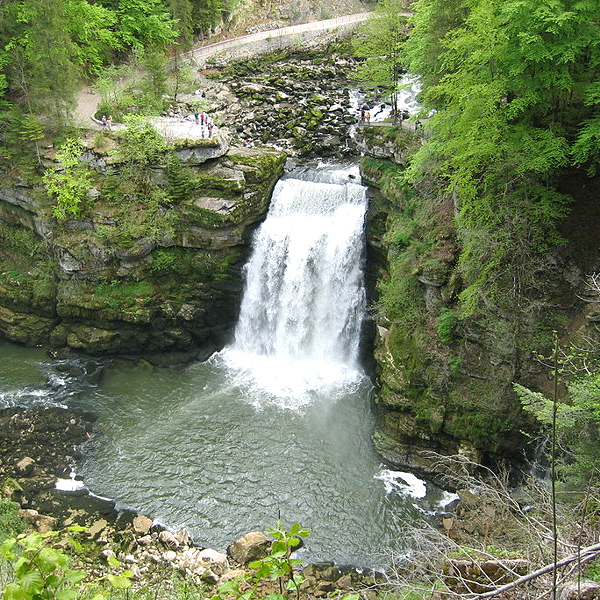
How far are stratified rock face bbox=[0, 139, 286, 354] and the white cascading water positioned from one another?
987 mm

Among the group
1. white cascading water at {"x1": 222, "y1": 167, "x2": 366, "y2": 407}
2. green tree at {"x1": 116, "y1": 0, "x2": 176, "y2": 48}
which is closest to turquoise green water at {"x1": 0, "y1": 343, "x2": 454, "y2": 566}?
white cascading water at {"x1": 222, "y1": 167, "x2": 366, "y2": 407}

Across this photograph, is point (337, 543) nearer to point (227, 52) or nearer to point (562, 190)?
point (562, 190)

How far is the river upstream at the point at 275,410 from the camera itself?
16.6 m

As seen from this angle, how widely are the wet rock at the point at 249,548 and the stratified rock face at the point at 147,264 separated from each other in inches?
421

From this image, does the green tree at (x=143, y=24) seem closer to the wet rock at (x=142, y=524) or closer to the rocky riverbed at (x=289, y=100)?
the rocky riverbed at (x=289, y=100)

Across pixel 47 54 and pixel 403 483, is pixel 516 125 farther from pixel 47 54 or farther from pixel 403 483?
pixel 47 54

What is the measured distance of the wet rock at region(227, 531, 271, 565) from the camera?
48.9 feet

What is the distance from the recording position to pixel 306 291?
23438 millimetres

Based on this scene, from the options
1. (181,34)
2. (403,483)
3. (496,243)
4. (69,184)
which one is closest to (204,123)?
(69,184)

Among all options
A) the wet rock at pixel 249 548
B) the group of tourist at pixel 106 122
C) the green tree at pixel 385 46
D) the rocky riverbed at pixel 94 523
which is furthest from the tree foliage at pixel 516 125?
the group of tourist at pixel 106 122

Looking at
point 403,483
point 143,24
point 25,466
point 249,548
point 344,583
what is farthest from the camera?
point 143,24

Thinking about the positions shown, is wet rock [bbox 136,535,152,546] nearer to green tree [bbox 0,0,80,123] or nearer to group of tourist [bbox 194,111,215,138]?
group of tourist [bbox 194,111,215,138]

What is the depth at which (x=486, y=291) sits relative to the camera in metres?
15.8

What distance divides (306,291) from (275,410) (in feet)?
18.1
